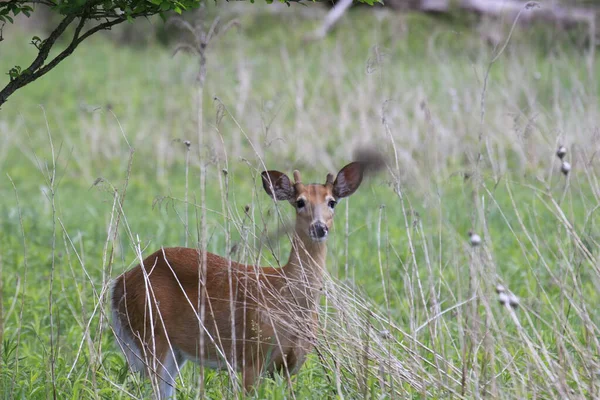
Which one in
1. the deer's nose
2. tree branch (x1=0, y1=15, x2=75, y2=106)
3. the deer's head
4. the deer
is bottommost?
the deer

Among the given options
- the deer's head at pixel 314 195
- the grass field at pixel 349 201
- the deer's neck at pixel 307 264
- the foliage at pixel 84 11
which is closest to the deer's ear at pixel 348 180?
the deer's head at pixel 314 195

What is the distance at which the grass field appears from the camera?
12.6ft

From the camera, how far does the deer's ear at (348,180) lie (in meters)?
4.66

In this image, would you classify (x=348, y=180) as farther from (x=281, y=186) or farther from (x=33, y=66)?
(x=33, y=66)

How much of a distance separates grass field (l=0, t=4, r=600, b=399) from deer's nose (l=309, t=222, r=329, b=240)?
0.55ft

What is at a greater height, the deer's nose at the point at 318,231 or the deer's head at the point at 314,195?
the deer's head at the point at 314,195

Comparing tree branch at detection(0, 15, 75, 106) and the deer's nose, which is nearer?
tree branch at detection(0, 15, 75, 106)

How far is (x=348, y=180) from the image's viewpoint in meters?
4.70

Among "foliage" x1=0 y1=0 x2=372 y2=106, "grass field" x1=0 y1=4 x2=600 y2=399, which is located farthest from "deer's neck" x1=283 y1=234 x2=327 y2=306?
"foliage" x1=0 y1=0 x2=372 y2=106

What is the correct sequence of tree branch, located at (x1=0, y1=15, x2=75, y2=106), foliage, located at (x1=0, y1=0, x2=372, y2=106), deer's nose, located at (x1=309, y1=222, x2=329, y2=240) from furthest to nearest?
deer's nose, located at (x1=309, y1=222, x2=329, y2=240), tree branch, located at (x1=0, y1=15, x2=75, y2=106), foliage, located at (x1=0, y1=0, x2=372, y2=106)

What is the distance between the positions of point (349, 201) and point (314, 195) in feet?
15.9

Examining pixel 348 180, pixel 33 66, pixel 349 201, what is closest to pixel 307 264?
pixel 348 180

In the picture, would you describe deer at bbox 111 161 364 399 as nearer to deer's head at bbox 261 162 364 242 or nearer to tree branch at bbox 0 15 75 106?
deer's head at bbox 261 162 364 242

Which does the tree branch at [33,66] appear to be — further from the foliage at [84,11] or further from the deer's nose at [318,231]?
the deer's nose at [318,231]
